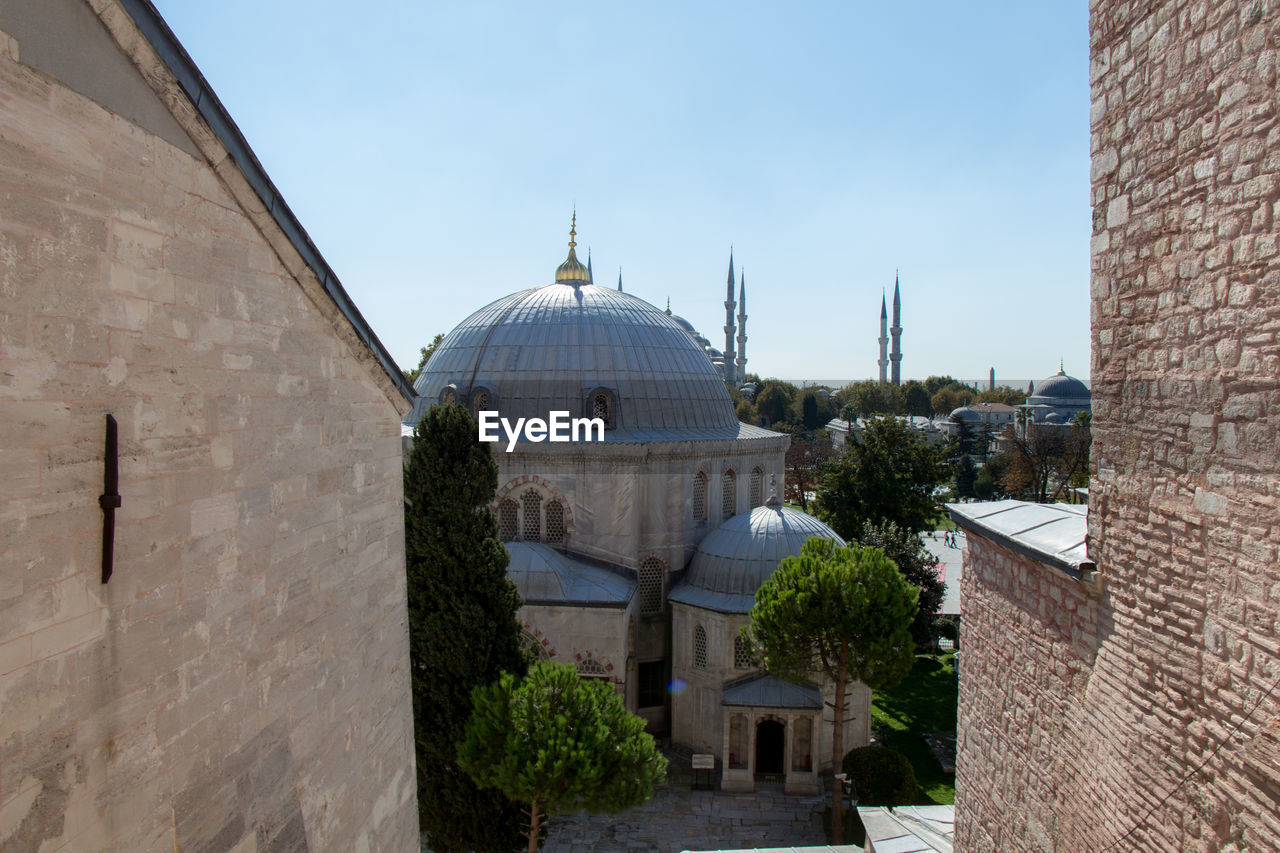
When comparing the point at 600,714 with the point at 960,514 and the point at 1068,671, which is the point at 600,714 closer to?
the point at 960,514

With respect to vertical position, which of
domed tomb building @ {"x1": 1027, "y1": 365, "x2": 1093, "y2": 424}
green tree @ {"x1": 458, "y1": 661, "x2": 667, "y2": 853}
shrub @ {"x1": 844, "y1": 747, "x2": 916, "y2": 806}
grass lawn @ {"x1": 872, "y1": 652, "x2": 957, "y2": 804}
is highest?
domed tomb building @ {"x1": 1027, "y1": 365, "x2": 1093, "y2": 424}

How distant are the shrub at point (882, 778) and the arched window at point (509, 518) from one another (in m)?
7.10

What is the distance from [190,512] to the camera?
3051mm

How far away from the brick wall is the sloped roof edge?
4094mm

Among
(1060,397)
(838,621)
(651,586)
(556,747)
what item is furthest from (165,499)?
(1060,397)

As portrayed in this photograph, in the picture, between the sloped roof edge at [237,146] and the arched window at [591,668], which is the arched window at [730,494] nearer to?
the arched window at [591,668]

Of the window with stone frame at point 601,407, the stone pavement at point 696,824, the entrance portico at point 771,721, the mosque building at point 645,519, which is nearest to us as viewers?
the stone pavement at point 696,824

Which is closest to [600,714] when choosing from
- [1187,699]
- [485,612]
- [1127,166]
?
[485,612]

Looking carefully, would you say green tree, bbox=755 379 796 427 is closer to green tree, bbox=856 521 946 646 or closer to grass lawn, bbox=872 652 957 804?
green tree, bbox=856 521 946 646

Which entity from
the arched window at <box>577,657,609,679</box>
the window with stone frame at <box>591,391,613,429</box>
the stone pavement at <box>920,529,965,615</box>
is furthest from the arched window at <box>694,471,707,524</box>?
the stone pavement at <box>920,529,965,615</box>

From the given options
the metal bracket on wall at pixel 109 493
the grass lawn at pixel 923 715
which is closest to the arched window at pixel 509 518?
the grass lawn at pixel 923 715

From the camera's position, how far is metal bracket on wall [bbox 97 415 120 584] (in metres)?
2.62

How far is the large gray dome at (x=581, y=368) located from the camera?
53.1ft

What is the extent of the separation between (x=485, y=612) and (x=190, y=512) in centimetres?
706
